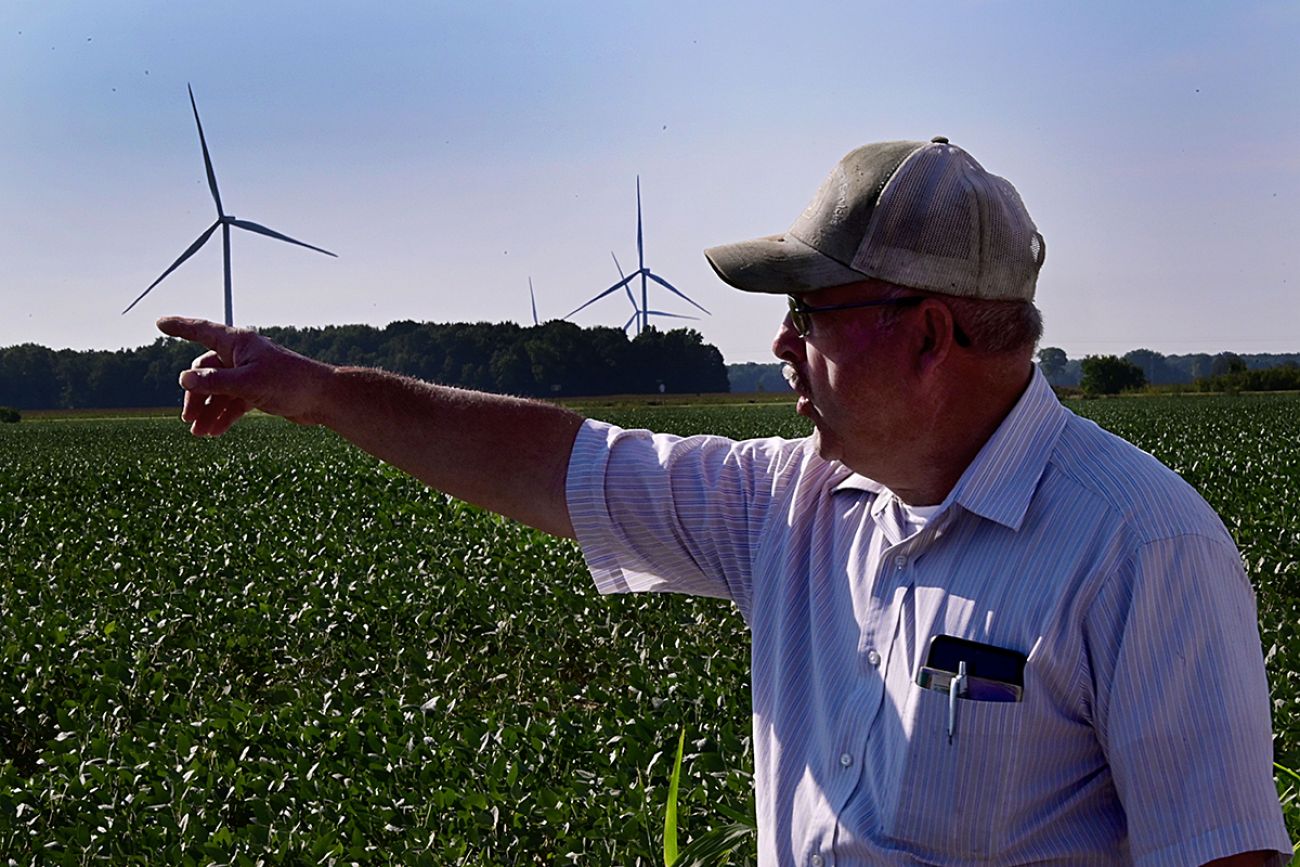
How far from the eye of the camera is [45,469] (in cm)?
2486

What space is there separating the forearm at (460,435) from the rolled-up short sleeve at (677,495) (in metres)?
0.06

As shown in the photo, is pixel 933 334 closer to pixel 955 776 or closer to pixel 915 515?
pixel 915 515

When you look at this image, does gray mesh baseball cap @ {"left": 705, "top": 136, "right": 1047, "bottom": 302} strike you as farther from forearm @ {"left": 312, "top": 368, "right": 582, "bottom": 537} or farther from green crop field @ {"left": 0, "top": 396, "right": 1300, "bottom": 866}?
green crop field @ {"left": 0, "top": 396, "right": 1300, "bottom": 866}

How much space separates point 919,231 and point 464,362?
8105 centimetres

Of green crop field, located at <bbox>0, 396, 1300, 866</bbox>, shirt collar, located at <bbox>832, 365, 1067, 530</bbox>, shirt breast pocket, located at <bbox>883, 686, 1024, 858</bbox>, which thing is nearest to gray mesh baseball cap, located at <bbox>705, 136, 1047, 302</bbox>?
shirt collar, located at <bbox>832, 365, 1067, 530</bbox>

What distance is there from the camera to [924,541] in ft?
6.49

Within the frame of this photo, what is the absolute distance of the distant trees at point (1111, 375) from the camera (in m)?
94.8

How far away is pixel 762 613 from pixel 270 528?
39.3ft

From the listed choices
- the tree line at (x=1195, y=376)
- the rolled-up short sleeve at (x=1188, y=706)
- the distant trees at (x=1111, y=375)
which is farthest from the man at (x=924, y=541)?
the distant trees at (x=1111, y=375)

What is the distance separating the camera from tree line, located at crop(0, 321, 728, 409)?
7762 centimetres

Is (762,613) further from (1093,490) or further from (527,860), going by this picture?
(527,860)

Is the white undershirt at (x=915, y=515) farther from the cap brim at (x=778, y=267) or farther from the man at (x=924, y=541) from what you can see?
the cap brim at (x=778, y=267)

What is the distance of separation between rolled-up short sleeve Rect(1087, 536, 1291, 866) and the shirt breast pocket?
15 cm

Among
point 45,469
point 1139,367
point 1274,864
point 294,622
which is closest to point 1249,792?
point 1274,864
